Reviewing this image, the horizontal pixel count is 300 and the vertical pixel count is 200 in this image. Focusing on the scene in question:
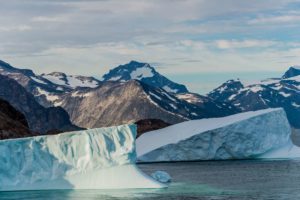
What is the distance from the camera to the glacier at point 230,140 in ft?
278

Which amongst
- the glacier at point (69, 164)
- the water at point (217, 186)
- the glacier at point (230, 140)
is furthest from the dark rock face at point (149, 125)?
the glacier at point (69, 164)

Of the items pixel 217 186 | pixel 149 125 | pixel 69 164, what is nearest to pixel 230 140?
pixel 217 186

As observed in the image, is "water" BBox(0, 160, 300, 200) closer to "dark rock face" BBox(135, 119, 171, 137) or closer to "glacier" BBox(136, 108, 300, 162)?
"glacier" BBox(136, 108, 300, 162)

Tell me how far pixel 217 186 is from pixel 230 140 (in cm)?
3105

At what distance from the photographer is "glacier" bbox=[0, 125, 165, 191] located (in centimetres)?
5103

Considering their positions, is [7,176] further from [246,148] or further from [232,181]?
[246,148]

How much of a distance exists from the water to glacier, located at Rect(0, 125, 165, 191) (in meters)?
0.98

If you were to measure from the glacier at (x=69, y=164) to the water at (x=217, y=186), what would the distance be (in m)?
0.98

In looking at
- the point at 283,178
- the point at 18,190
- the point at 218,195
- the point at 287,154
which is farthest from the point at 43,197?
the point at 287,154

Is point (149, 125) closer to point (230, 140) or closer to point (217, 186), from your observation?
point (230, 140)

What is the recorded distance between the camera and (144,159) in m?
91.4

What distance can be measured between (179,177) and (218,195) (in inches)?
705

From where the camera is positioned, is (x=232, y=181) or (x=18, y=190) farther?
(x=232, y=181)

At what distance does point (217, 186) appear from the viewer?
184 feet
